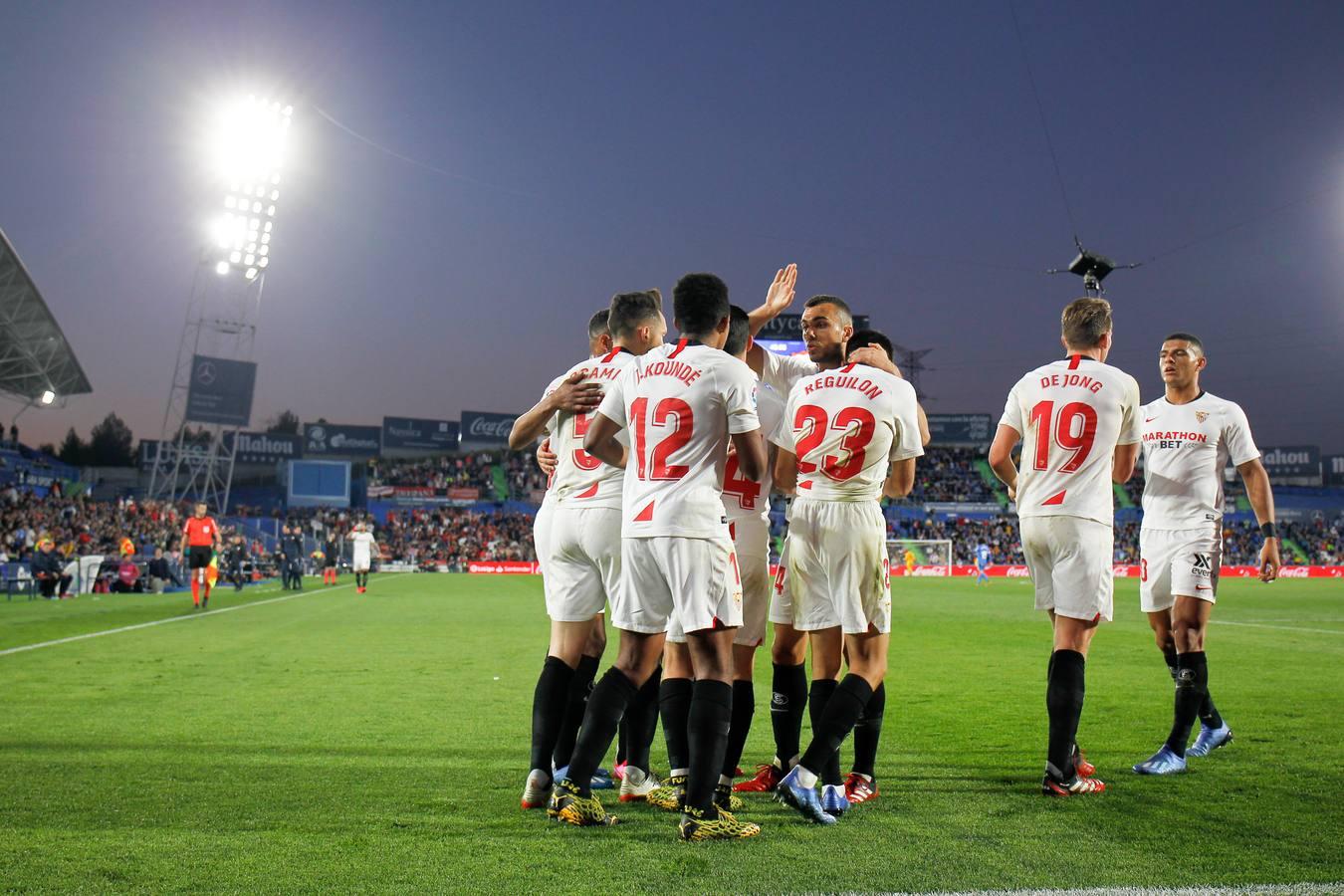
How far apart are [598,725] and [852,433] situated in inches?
72.6

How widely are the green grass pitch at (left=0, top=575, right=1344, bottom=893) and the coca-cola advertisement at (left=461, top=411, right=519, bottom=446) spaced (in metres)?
64.3

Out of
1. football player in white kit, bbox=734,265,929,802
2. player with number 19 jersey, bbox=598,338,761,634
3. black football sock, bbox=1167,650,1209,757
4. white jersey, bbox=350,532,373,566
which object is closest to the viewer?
player with number 19 jersey, bbox=598,338,761,634

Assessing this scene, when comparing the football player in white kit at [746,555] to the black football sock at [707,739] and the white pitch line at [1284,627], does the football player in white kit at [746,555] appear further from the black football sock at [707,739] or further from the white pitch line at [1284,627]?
the white pitch line at [1284,627]

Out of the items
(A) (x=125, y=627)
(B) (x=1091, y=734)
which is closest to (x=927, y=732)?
(B) (x=1091, y=734)

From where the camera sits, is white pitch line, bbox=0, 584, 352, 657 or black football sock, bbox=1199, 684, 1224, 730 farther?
white pitch line, bbox=0, 584, 352, 657

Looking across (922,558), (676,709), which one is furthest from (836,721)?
(922,558)

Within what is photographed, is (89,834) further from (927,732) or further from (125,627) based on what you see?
(125,627)

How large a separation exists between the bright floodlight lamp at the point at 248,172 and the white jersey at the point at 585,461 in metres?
42.2

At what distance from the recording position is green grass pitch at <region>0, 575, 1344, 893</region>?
3656mm

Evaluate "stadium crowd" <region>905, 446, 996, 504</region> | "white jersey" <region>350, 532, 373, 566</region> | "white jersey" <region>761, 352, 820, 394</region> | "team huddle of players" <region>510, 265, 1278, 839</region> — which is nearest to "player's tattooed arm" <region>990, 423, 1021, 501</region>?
"team huddle of players" <region>510, 265, 1278, 839</region>

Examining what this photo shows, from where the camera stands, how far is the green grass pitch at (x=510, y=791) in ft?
12.0

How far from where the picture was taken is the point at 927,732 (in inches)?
267

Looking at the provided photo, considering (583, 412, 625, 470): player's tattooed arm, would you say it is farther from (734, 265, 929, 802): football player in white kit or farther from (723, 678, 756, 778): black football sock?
(723, 678, 756, 778): black football sock

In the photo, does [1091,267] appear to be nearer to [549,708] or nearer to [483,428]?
[549,708]
